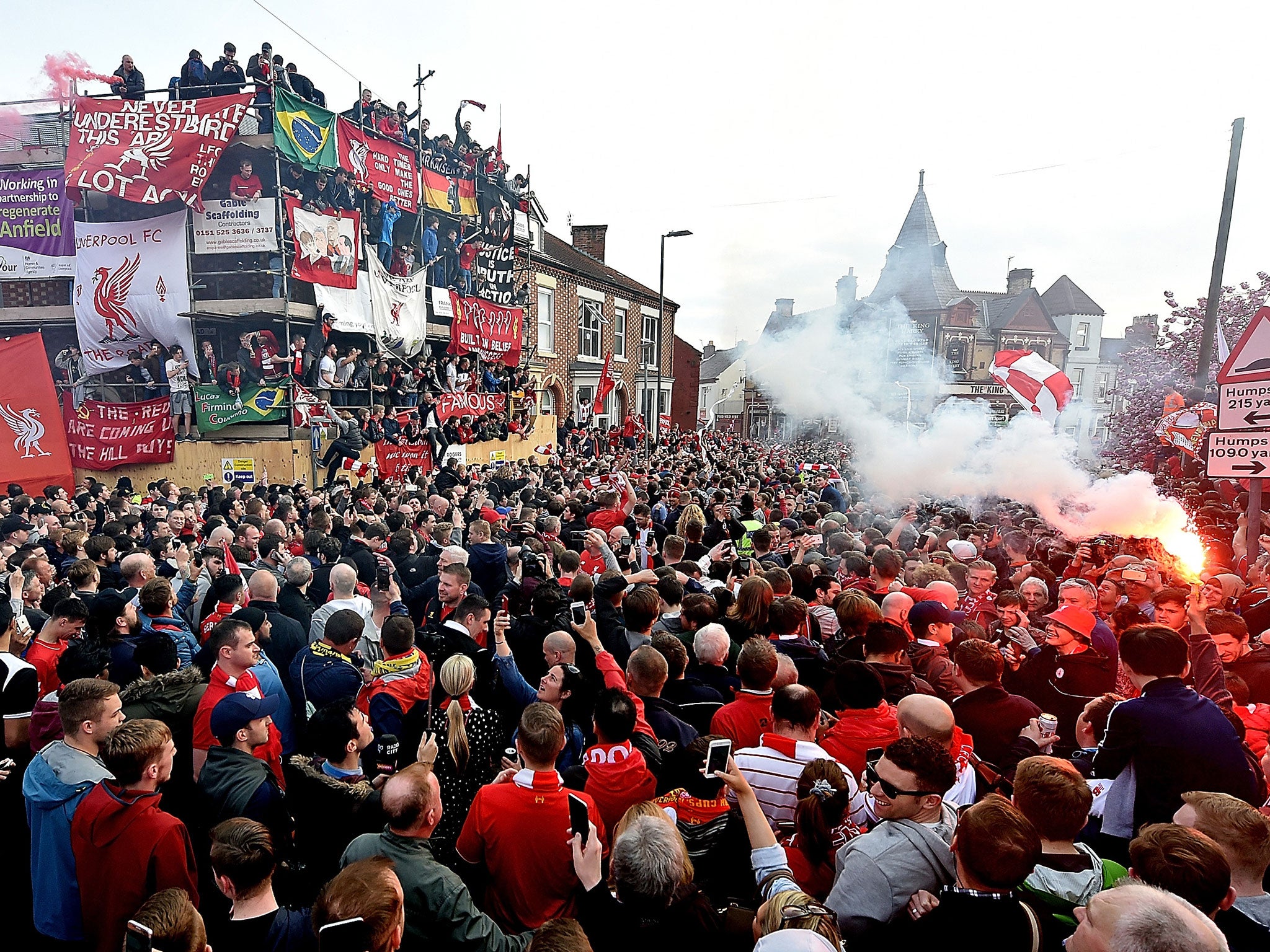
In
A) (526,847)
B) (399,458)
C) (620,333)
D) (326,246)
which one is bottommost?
(526,847)

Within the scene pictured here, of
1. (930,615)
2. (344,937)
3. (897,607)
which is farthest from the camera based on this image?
(897,607)

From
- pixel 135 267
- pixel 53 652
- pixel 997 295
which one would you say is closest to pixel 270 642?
pixel 53 652

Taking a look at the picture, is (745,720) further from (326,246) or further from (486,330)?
(486,330)

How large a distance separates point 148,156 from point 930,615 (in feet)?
55.5

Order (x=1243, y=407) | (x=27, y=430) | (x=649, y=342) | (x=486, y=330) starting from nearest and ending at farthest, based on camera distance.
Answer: (x=1243, y=407) < (x=27, y=430) < (x=486, y=330) < (x=649, y=342)

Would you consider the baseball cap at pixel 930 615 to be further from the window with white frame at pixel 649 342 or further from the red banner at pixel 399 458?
the window with white frame at pixel 649 342

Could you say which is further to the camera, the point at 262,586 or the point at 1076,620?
the point at 262,586

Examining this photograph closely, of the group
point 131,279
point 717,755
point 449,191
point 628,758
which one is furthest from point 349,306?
point 717,755

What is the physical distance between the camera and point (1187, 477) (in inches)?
571

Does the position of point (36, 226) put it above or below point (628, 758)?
above

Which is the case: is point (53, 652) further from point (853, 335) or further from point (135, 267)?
point (853, 335)

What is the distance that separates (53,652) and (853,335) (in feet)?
81.6

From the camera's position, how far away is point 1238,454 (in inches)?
277

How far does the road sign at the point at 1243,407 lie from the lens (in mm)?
6863
